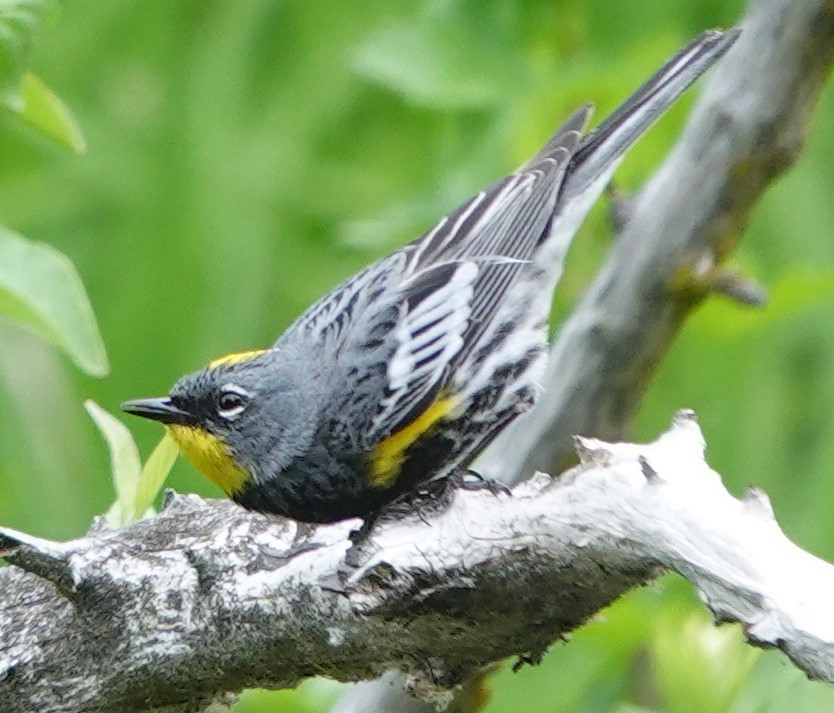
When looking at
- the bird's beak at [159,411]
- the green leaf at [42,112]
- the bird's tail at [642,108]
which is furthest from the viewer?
the bird's tail at [642,108]

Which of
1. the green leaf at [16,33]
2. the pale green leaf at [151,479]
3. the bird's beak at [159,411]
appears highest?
the green leaf at [16,33]

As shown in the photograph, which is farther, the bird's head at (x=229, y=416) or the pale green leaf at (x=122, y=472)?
the bird's head at (x=229, y=416)

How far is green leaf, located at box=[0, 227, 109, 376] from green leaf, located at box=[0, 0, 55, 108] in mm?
191

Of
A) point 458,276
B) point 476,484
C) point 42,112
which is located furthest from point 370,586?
point 458,276

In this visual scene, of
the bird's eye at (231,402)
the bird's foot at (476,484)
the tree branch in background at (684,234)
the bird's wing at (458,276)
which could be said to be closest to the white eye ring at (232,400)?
the bird's eye at (231,402)

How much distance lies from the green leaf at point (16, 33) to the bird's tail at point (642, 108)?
1457 mm

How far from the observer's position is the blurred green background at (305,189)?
2.89 metres

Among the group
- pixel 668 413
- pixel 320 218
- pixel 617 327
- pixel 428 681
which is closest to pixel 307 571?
pixel 428 681

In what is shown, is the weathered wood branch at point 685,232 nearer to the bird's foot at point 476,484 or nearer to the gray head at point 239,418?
the bird's foot at point 476,484

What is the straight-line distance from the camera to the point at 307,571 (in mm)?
1904

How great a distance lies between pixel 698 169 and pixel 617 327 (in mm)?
348

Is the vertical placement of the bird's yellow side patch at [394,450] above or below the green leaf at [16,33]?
below

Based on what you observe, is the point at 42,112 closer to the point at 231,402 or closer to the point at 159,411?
the point at 159,411

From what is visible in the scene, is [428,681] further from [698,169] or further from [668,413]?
[668,413]
